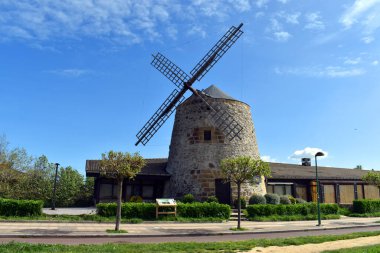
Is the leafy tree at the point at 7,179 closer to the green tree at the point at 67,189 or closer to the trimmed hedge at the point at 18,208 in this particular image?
the green tree at the point at 67,189

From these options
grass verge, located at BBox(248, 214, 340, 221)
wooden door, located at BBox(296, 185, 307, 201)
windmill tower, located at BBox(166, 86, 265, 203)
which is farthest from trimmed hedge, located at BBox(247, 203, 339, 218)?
wooden door, located at BBox(296, 185, 307, 201)

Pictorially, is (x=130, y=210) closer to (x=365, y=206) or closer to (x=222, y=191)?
(x=222, y=191)

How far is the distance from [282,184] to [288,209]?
8.26 meters

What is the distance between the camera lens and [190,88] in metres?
29.8

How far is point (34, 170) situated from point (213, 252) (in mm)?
27335

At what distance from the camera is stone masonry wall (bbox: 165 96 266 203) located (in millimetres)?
27781

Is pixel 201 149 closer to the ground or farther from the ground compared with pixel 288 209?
farther from the ground

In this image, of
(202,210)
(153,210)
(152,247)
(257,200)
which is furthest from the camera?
(257,200)

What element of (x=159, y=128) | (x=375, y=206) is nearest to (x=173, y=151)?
(x=159, y=128)

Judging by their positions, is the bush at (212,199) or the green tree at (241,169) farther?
the bush at (212,199)

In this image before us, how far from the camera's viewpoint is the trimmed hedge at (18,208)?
18.4 meters

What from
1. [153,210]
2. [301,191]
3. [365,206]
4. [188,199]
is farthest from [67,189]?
[365,206]

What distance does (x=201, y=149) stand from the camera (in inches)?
1124

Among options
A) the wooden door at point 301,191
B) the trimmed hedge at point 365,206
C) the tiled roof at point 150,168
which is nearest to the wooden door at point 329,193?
the wooden door at point 301,191
